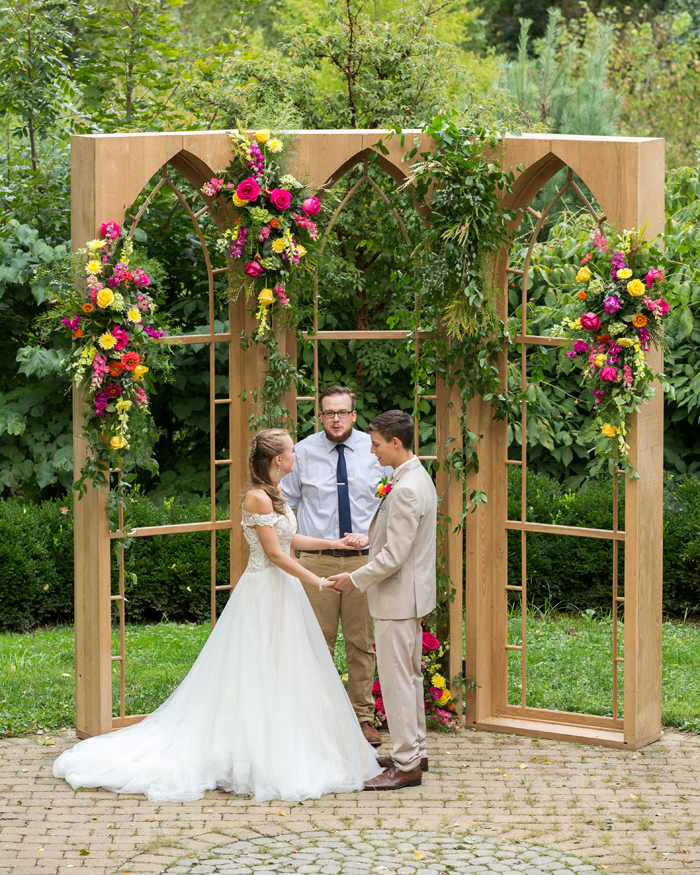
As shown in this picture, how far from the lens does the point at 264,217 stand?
5391mm

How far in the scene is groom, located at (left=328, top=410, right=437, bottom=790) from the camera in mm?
4848

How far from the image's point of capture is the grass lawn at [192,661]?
602 cm

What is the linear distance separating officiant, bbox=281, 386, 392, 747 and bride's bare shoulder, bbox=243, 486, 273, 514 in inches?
22.6

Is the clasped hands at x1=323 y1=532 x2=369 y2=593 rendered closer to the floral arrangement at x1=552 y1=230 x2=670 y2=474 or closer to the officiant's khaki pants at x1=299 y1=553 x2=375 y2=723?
the officiant's khaki pants at x1=299 y1=553 x2=375 y2=723

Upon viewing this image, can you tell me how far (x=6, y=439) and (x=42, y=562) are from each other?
3.43 feet

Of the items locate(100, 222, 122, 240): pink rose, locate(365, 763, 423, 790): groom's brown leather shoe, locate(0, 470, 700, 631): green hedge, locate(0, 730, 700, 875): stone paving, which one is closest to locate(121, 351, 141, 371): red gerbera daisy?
locate(100, 222, 122, 240): pink rose

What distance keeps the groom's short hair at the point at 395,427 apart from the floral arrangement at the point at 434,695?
1.37 meters

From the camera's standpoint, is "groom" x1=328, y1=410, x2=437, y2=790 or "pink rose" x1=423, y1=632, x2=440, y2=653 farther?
"pink rose" x1=423, y1=632, x2=440, y2=653

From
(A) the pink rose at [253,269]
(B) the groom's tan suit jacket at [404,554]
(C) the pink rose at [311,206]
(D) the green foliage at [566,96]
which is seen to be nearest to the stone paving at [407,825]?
(B) the groom's tan suit jacket at [404,554]

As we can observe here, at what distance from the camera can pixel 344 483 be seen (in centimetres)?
555

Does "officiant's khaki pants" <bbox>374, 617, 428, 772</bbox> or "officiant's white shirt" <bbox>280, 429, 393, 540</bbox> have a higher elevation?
"officiant's white shirt" <bbox>280, 429, 393, 540</bbox>

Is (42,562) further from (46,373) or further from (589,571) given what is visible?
(589,571)

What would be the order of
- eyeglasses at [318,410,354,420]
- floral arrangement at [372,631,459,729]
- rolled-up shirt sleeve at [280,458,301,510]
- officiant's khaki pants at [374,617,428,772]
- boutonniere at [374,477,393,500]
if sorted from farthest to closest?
1. floral arrangement at [372,631,459,729]
2. rolled-up shirt sleeve at [280,458,301,510]
3. eyeglasses at [318,410,354,420]
4. boutonniere at [374,477,393,500]
5. officiant's khaki pants at [374,617,428,772]

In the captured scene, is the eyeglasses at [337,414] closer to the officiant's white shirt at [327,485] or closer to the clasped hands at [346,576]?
the officiant's white shirt at [327,485]
